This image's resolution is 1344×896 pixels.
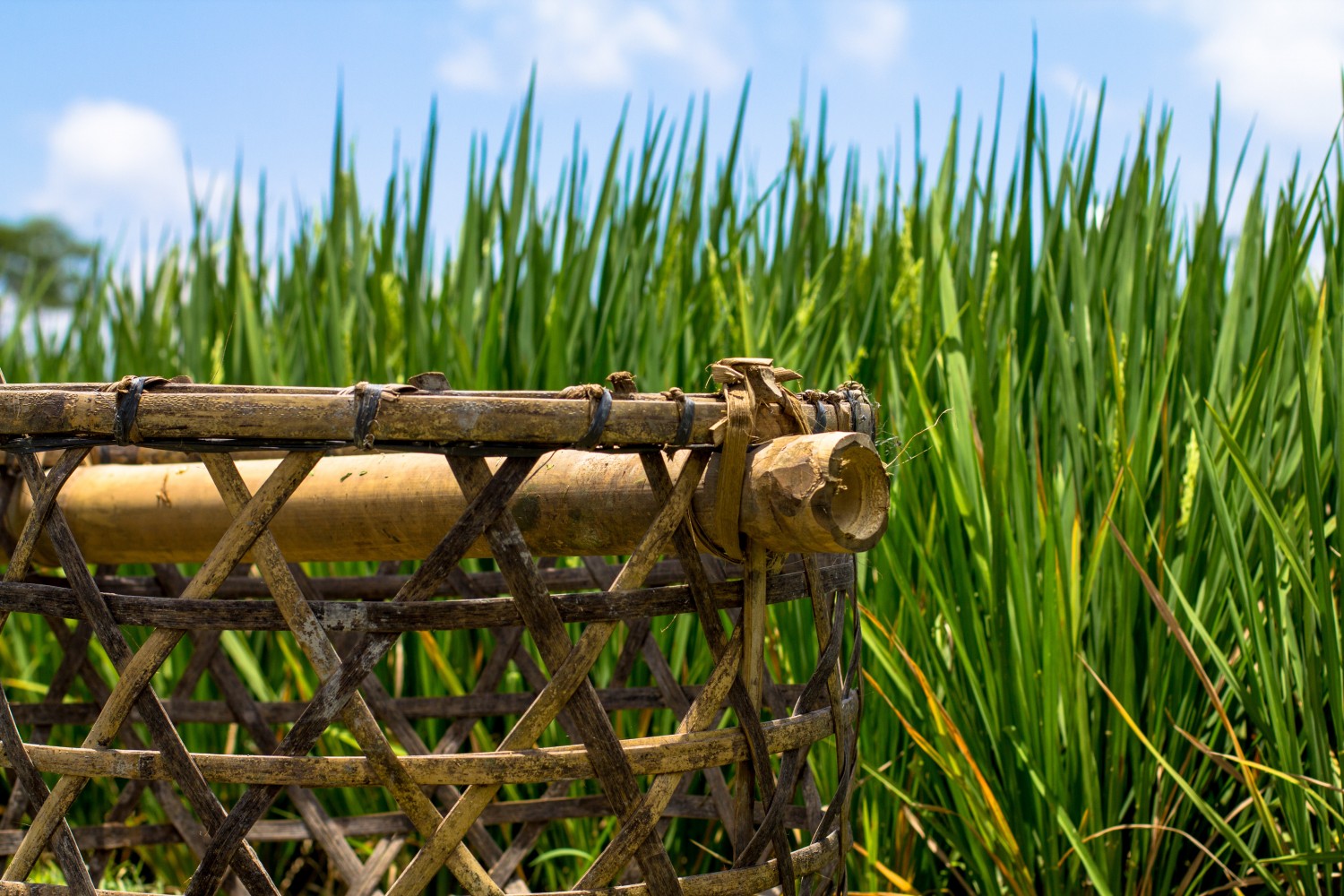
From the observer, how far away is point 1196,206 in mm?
1619

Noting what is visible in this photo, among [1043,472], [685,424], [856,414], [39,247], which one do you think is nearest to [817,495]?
[685,424]

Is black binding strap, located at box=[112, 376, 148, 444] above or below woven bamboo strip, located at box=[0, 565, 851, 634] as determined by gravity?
above

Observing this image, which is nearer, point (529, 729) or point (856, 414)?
point (529, 729)

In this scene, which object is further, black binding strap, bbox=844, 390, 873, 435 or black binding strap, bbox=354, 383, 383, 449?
black binding strap, bbox=844, 390, 873, 435

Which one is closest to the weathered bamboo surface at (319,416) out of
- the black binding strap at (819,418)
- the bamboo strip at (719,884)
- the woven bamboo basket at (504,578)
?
the woven bamboo basket at (504,578)

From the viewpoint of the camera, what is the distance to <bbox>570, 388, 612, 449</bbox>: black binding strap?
2.25 ft

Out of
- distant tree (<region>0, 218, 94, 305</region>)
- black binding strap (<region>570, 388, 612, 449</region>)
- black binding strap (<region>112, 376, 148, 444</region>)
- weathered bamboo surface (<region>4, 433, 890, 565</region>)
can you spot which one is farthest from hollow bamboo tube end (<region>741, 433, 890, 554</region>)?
distant tree (<region>0, 218, 94, 305</region>)

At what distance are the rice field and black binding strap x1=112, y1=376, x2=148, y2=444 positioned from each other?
0.68m

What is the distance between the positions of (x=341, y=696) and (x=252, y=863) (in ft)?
0.42

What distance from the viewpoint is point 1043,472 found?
1253 mm

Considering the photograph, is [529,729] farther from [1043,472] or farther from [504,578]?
[1043,472]

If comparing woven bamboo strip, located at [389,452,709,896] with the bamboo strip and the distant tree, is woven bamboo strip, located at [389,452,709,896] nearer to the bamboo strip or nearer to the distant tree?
the bamboo strip

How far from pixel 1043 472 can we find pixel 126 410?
91 cm

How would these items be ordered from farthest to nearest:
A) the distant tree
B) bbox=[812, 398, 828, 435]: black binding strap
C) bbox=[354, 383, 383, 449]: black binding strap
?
the distant tree
bbox=[812, 398, 828, 435]: black binding strap
bbox=[354, 383, 383, 449]: black binding strap
